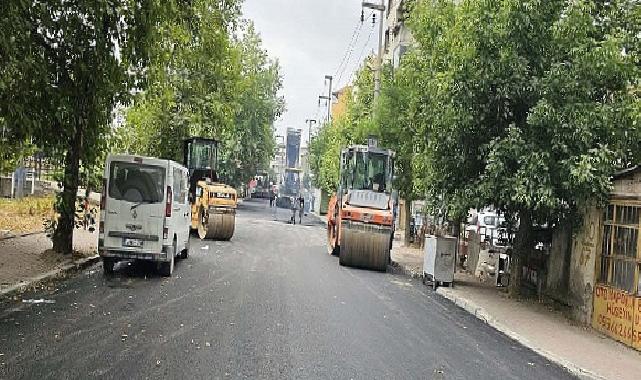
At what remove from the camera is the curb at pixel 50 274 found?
11959mm

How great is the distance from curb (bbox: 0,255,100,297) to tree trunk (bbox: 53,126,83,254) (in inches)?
28.1

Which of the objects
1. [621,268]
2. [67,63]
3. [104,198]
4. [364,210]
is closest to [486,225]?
[364,210]

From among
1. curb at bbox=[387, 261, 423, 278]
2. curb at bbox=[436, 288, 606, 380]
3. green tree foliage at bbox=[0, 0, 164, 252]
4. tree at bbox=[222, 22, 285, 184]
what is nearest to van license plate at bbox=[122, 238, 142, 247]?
green tree foliage at bbox=[0, 0, 164, 252]

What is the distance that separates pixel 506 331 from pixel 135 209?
7486 millimetres

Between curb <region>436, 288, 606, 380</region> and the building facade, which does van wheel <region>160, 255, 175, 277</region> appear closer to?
curb <region>436, 288, 606, 380</region>

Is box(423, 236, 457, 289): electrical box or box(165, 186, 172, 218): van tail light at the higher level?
box(165, 186, 172, 218): van tail light

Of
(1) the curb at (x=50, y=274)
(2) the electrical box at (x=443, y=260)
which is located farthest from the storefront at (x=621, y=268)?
(1) the curb at (x=50, y=274)

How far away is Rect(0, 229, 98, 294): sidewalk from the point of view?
1309 cm

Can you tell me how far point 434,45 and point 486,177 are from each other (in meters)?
5.97

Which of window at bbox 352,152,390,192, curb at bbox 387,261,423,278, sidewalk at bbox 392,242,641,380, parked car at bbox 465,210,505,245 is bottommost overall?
curb at bbox 387,261,423,278

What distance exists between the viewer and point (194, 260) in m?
19.3

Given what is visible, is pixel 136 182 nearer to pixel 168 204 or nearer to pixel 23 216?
pixel 168 204

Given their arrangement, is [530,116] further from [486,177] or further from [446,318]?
[446,318]

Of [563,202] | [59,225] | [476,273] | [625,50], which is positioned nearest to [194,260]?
[59,225]
